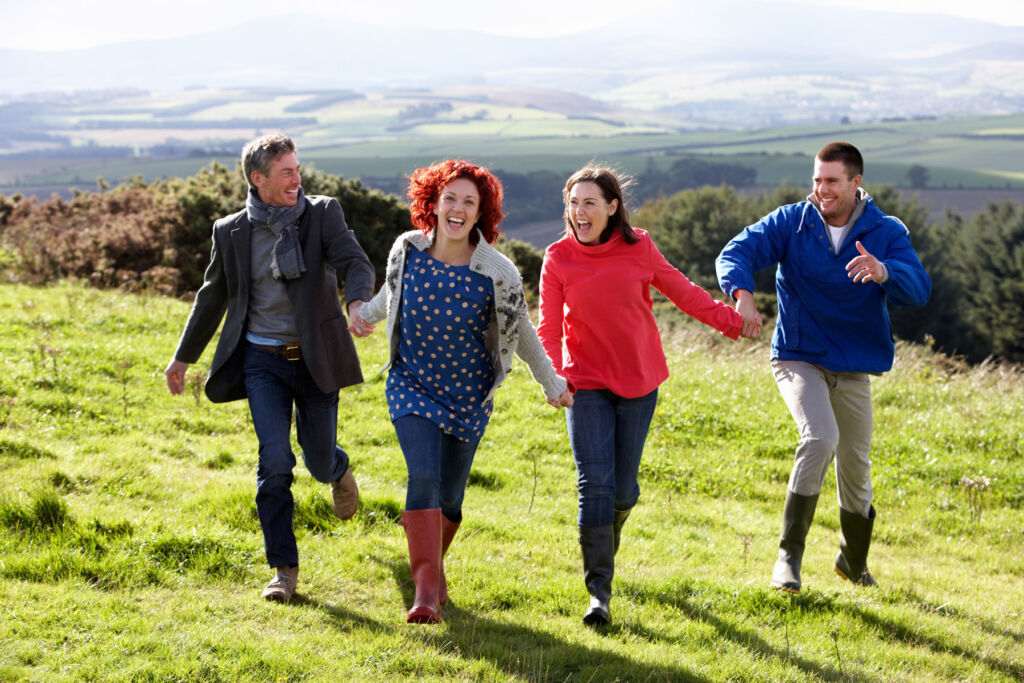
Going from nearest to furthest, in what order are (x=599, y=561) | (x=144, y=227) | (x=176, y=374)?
(x=599, y=561), (x=176, y=374), (x=144, y=227)

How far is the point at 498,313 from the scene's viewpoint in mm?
4668

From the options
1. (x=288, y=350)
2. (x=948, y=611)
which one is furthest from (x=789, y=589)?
(x=288, y=350)

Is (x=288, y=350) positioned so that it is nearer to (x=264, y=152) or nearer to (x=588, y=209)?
(x=264, y=152)

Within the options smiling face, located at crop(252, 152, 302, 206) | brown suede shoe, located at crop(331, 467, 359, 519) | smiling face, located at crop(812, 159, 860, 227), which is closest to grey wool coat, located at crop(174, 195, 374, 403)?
smiling face, located at crop(252, 152, 302, 206)

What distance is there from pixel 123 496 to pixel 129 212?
19.6 metres

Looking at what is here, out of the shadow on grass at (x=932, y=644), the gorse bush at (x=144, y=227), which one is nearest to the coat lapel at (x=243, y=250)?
the shadow on grass at (x=932, y=644)

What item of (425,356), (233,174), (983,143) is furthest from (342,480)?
(983,143)

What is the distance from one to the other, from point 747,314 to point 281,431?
8.92 ft

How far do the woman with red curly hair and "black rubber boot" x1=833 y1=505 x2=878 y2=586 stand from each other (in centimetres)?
248

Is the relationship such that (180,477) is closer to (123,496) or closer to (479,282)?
(123,496)

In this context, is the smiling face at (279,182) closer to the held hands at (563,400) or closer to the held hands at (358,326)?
the held hands at (358,326)

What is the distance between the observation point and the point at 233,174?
81.2ft

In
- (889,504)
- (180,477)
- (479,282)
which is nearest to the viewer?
(479,282)

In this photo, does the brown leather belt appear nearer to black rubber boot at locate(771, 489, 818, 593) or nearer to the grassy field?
the grassy field
